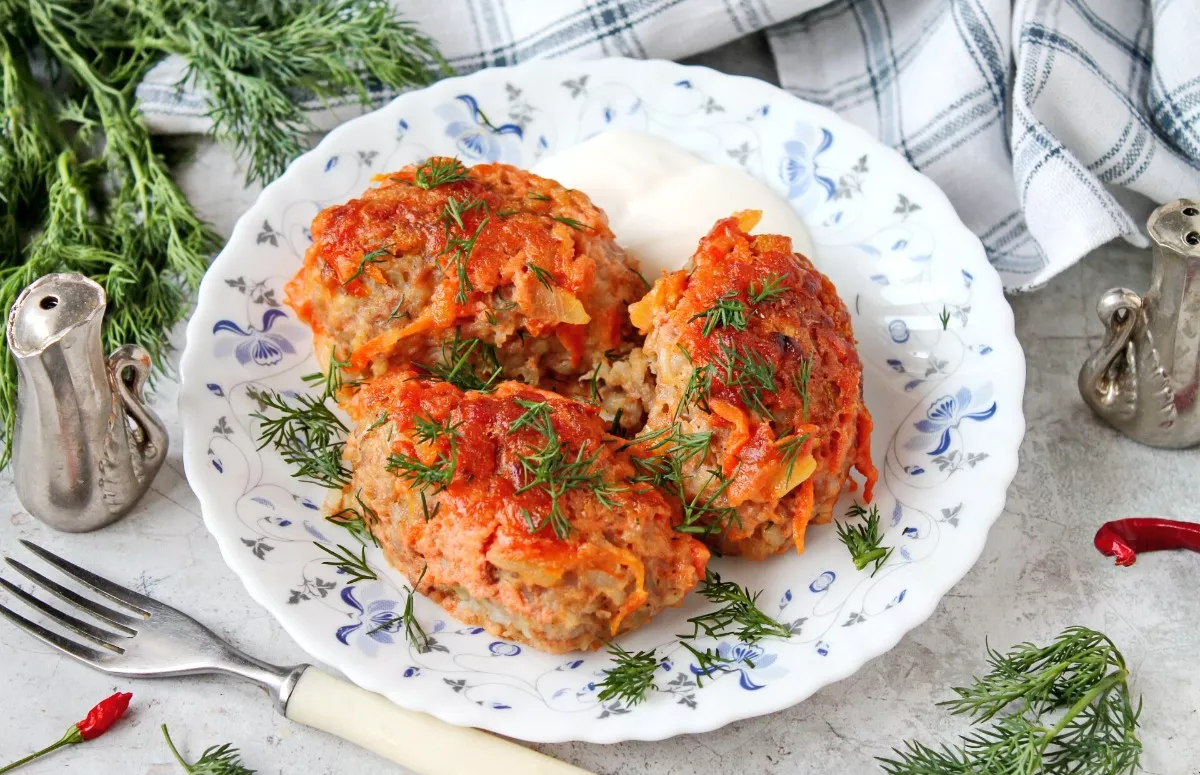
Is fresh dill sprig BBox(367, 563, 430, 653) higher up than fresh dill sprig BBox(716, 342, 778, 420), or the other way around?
fresh dill sprig BBox(716, 342, 778, 420)

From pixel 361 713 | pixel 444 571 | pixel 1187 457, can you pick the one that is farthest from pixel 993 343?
pixel 361 713

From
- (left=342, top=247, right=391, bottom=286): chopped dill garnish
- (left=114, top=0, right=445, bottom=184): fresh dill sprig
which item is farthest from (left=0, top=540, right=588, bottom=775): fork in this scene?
(left=114, top=0, right=445, bottom=184): fresh dill sprig

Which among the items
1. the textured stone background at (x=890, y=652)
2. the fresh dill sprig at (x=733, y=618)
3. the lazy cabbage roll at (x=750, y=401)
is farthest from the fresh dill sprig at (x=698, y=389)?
the textured stone background at (x=890, y=652)

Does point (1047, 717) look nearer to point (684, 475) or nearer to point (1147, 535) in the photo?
point (1147, 535)

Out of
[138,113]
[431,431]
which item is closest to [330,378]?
[431,431]

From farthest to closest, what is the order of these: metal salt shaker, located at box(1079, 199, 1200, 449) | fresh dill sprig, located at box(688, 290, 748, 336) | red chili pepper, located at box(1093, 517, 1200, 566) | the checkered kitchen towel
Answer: the checkered kitchen towel → red chili pepper, located at box(1093, 517, 1200, 566) → metal salt shaker, located at box(1079, 199, 1200, 449) → fresh dill sprig, located at box(688, 290, 748, 336)

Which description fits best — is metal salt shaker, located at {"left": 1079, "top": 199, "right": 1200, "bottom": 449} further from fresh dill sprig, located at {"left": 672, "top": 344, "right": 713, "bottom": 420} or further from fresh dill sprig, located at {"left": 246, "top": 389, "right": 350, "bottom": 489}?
fresh dill sprig, located at {"left": 246, "top": 389, "right": 350, "bottom": 489}

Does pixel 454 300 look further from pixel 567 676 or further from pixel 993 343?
pixel 993 343
